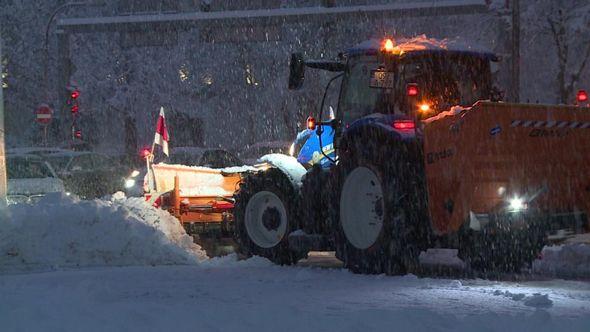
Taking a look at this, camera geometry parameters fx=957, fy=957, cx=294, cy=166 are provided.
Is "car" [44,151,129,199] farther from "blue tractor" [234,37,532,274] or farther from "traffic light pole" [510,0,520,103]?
"blue tractor" [234,37,532,274]

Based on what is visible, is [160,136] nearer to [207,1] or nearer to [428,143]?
[428,143]

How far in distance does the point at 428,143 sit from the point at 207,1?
1137 inches

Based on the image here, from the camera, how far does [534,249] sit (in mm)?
10117

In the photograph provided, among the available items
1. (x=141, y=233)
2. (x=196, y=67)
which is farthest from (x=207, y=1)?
(x=141, y=233)

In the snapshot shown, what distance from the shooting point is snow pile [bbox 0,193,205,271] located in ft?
37.2

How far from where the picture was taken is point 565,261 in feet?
38.0

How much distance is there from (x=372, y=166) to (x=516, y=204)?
4.89 ft

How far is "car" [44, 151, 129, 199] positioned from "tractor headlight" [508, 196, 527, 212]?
16.1 meters

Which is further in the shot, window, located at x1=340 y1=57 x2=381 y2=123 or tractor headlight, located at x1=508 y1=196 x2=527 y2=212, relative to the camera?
window, located at x1=340 y1=57 x2=381 y2=123

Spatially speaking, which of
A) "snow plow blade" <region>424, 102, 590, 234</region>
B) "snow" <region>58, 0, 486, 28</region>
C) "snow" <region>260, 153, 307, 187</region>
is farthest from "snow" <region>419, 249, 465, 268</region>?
"snow" <region>58, 0, 486, 28</region>

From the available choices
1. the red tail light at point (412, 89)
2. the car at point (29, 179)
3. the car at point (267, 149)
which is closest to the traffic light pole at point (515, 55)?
the red tail light at point (412, 89)

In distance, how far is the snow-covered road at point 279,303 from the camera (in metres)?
6.25

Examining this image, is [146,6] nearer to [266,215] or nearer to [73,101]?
[73,101]

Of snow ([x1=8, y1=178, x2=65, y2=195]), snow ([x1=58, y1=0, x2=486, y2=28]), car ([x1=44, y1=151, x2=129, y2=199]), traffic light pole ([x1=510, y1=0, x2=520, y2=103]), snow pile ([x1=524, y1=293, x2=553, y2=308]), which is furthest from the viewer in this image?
snow ([x1=58, y1=0, x2=486, y2=28])
